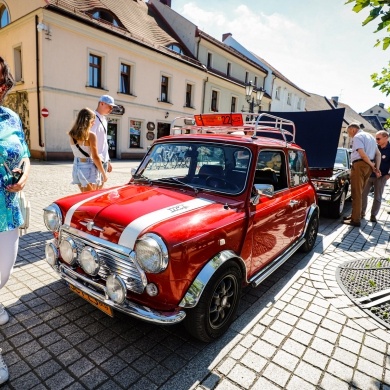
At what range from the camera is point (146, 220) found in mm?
2270

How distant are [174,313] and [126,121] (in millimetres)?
18391

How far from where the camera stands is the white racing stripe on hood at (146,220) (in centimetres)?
218

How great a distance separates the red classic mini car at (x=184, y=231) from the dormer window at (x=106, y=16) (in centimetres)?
1727

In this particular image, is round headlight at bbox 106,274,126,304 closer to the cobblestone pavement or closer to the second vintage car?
the cobblestone pavement

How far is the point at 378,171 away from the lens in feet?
21.2

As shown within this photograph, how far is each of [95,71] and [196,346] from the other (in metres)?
18.0

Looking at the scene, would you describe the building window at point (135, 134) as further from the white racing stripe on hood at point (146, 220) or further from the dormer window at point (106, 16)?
the white racing stripe on hood at point (146, 220)

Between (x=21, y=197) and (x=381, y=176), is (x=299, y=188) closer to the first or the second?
(x=21, y=197)

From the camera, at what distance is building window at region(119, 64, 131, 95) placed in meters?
18.5

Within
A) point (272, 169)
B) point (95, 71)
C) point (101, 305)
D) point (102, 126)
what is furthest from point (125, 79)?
point (101, 305)

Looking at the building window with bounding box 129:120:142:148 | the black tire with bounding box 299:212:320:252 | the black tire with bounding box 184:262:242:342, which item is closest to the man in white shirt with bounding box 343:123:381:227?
the black tire with bounding box 299:212:320:252

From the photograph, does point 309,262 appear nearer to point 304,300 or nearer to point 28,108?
point 304,300

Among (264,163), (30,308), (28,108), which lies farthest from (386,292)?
(28,108)

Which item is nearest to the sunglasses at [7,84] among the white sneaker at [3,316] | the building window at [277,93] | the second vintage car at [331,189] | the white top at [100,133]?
the white sneaker at [3,316]
